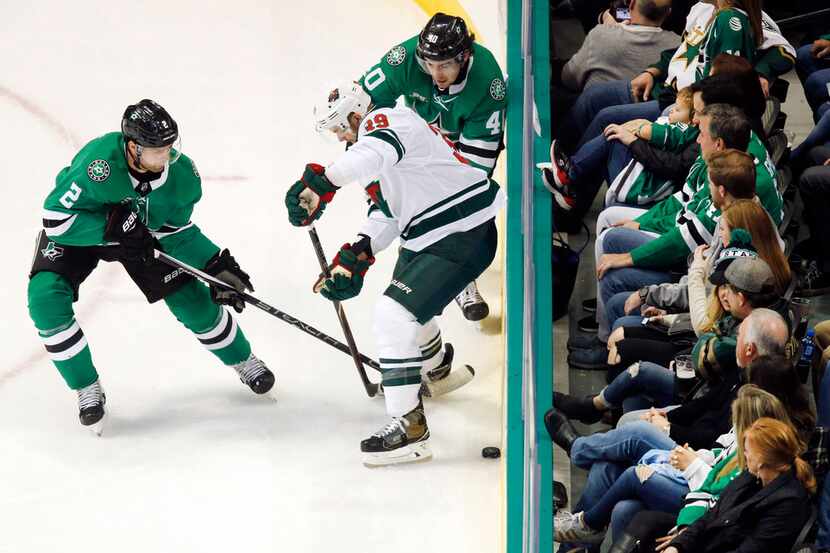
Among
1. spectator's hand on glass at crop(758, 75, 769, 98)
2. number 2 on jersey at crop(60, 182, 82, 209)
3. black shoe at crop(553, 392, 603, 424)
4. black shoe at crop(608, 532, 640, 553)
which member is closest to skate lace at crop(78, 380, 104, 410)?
number 2 on jersey at crop(60, 182, 82, 209)

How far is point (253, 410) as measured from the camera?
392 cm

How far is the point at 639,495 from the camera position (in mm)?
2896

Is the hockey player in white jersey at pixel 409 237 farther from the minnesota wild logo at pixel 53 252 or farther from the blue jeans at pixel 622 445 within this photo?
the minnesota wild logo at pixel 53 252

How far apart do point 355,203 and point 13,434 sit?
1.61 meters

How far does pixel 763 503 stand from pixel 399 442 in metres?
1.31

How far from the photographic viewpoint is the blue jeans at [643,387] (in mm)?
3186

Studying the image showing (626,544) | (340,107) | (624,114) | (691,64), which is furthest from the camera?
(624,114)

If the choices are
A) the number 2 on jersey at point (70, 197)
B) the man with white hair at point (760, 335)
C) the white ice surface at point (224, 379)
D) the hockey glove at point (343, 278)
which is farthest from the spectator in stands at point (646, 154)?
the number 2 on jersey at point (70, 197)

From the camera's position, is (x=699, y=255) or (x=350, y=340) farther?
(x=350, y=340)

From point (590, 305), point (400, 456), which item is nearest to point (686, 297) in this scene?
point (590, 305)

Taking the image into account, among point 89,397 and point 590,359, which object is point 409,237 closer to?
point 590,359

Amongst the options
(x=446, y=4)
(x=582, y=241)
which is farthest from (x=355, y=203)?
(x=446, y=4)

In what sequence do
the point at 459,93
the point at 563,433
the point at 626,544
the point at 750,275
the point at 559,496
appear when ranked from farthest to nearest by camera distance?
1. the point at 459,93
2. the point at 559,496
3. the point at 563,433
4. the point at 750,275
5. the point at 626,544

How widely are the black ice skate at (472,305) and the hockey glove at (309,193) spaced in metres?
0.97
